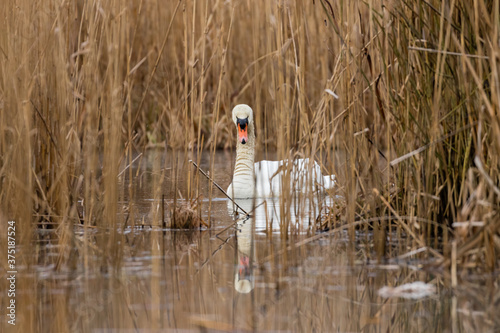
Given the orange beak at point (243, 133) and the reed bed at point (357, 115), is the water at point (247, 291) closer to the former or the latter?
the reed bed at point (357, 115)

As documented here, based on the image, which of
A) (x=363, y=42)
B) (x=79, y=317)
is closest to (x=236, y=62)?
(x=363, y=42)

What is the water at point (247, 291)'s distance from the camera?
8.46ft

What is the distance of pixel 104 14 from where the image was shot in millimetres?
3602

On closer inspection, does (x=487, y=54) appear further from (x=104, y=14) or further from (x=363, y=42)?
Answer: (x=104, y=14)

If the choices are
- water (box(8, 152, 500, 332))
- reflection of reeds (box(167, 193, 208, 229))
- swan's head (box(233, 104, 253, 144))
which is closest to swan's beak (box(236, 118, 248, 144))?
swan's head (box(233, 104, 253, 144))

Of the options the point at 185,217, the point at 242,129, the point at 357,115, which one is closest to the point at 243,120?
the point at 242,129

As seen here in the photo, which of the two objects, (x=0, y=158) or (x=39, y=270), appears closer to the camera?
(x=39, y=270)

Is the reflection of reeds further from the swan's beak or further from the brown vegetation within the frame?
the swan's beak

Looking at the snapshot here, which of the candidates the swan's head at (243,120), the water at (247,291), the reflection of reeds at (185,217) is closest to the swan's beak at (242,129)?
the swan's head at (243,120)

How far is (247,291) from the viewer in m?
3.00

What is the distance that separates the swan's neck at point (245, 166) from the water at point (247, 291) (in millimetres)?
2467

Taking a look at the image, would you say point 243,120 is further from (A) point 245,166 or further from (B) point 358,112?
(B) point 358,112

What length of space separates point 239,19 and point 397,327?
755 centimetres

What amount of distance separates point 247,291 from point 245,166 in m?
3.86
